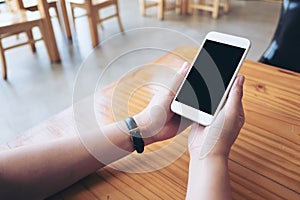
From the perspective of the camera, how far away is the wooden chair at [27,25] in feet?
5.62

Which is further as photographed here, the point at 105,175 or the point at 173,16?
the point at 173,16

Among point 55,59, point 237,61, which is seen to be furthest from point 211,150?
point 55,59

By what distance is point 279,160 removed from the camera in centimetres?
46

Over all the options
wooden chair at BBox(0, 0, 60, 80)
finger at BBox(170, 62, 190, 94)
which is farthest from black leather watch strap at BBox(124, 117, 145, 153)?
wooden chair at BBox(0, 0, 60, 80)

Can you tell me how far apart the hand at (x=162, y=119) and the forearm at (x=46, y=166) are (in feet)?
0.24

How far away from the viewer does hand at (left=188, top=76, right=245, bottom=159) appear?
43 cm

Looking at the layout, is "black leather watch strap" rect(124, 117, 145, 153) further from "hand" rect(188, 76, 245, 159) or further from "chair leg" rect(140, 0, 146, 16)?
"chair leg" rect(140, 0, 146, 16)

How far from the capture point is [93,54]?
148 centimetres

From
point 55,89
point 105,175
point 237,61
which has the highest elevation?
point 237,61

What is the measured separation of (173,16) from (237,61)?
2.59m

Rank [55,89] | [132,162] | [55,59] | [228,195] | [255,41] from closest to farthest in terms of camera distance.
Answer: [228,195]
[132,162]
[55,89]
[55,59]
[255,41]

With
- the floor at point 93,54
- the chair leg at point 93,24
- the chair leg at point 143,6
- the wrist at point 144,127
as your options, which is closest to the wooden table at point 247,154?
the wrist at point 144,127

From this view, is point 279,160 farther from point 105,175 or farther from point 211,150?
point 105,175

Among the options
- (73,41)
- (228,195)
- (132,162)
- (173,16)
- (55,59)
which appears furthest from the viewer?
(173,16)
